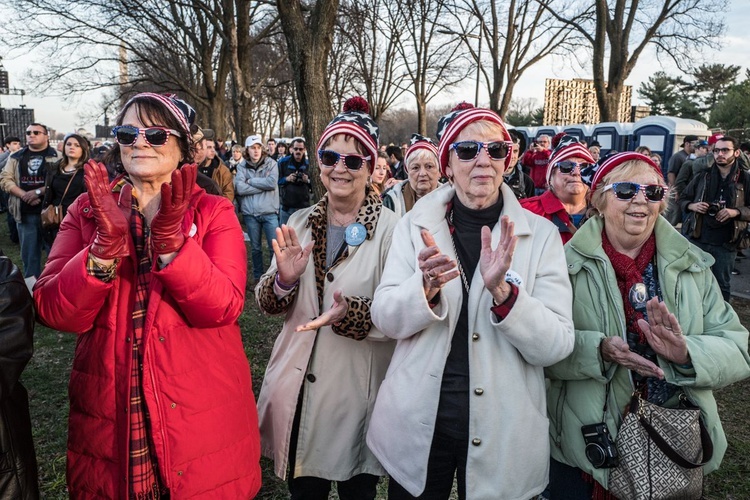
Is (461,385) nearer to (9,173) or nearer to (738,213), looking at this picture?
(738,213)

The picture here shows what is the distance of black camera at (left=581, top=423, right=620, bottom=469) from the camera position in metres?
2.07

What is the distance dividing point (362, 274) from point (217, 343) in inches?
29.5

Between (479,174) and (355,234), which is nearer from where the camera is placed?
(479,174)

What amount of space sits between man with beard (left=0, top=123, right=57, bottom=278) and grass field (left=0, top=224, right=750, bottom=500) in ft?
6.08

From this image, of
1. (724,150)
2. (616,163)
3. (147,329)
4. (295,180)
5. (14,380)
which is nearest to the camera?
(14,380)

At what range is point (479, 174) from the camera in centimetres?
216

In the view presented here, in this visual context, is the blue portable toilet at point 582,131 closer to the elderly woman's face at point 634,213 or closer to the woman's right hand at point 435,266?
the elderly woman's face at point 634,213

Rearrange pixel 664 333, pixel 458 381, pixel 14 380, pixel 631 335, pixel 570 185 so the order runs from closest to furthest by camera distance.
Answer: pixel 14 380
pixel 664 333
pixel 458 381
pixel 631 335
pixel 570 185

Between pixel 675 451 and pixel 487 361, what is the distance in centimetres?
79

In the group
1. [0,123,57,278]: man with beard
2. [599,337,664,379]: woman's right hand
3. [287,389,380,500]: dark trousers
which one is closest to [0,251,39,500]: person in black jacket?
[287,389,380,500]: dark trousers

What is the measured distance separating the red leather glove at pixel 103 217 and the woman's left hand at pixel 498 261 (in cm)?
121

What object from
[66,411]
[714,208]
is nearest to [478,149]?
[66,411]

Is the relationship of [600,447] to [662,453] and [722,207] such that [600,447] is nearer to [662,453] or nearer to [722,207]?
[662,453]

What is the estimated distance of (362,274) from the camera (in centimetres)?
247
